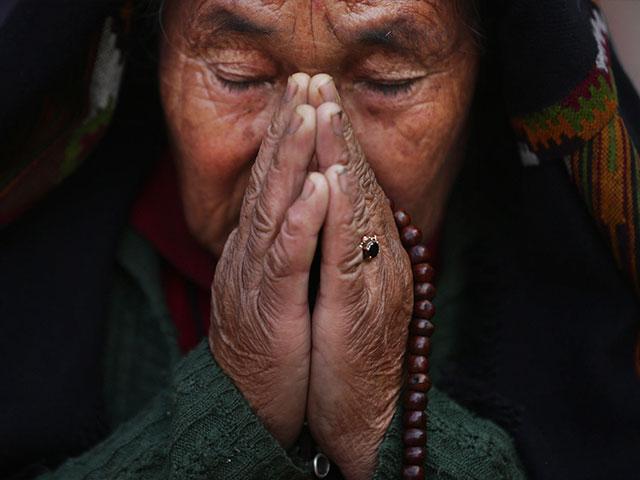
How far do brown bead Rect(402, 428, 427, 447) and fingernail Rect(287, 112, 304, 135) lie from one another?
0.54 metres

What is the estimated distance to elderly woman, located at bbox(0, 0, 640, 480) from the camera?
171cm

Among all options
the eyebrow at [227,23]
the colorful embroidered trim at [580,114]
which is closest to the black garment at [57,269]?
the eyebrow at [227,23]

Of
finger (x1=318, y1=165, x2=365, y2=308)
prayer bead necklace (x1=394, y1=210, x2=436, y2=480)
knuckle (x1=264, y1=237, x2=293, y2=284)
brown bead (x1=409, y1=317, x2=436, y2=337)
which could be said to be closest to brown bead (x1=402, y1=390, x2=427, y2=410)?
prayer bead necklace (x1=394, y1=210, x2=436, y2=480)

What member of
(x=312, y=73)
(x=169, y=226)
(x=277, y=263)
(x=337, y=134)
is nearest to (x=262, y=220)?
(x=277, y=263)

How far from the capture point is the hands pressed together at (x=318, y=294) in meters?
1.63

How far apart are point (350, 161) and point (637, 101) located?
1.93 ft

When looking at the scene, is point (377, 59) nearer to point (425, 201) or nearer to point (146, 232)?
point (425, 201)

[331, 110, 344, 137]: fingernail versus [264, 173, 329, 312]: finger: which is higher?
[331, 110, 344, 137]: fingernail

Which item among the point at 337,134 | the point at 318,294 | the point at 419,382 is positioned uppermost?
the point at 337,134

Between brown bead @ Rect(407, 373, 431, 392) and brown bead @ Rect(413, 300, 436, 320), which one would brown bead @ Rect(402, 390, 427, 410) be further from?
brown bead @ Rect(413, 300, 436, 320)

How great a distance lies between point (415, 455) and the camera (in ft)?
5.75

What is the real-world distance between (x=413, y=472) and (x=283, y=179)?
0.53 metres

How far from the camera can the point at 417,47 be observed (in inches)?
70.7

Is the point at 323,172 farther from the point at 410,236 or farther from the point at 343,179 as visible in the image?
the point at 410,236
